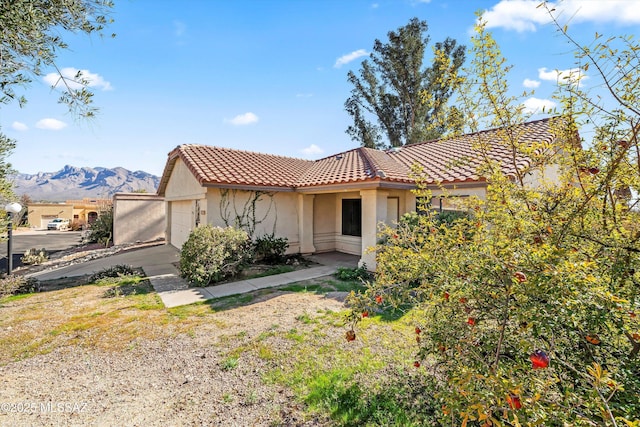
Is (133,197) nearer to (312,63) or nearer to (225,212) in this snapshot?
(225,212)

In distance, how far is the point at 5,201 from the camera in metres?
7.64

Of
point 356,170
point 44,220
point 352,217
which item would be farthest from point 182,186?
point 44,220

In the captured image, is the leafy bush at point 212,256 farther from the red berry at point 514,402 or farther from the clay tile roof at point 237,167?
the red berry at point 514,402

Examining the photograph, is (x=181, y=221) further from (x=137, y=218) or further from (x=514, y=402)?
(x=514, y=402)

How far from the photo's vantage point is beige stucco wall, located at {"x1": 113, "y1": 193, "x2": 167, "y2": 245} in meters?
19.3

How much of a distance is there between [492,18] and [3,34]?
6876 millimetres

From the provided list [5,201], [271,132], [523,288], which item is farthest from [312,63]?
[523,288]

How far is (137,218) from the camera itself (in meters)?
20.2

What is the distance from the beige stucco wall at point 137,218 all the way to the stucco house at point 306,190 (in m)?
3.73

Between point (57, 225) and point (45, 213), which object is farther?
point (45, 213)

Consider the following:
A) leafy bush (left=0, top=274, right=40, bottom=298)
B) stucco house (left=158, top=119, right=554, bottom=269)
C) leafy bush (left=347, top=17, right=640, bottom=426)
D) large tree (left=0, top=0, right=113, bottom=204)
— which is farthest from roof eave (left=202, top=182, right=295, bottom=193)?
leafy bush (left=347, top=17, right=640, bottom=426)

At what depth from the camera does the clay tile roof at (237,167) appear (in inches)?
474

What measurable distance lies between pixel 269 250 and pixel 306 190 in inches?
128

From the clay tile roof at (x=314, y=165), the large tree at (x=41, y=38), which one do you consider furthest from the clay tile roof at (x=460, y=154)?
the large tree at (x=41, y=38)
